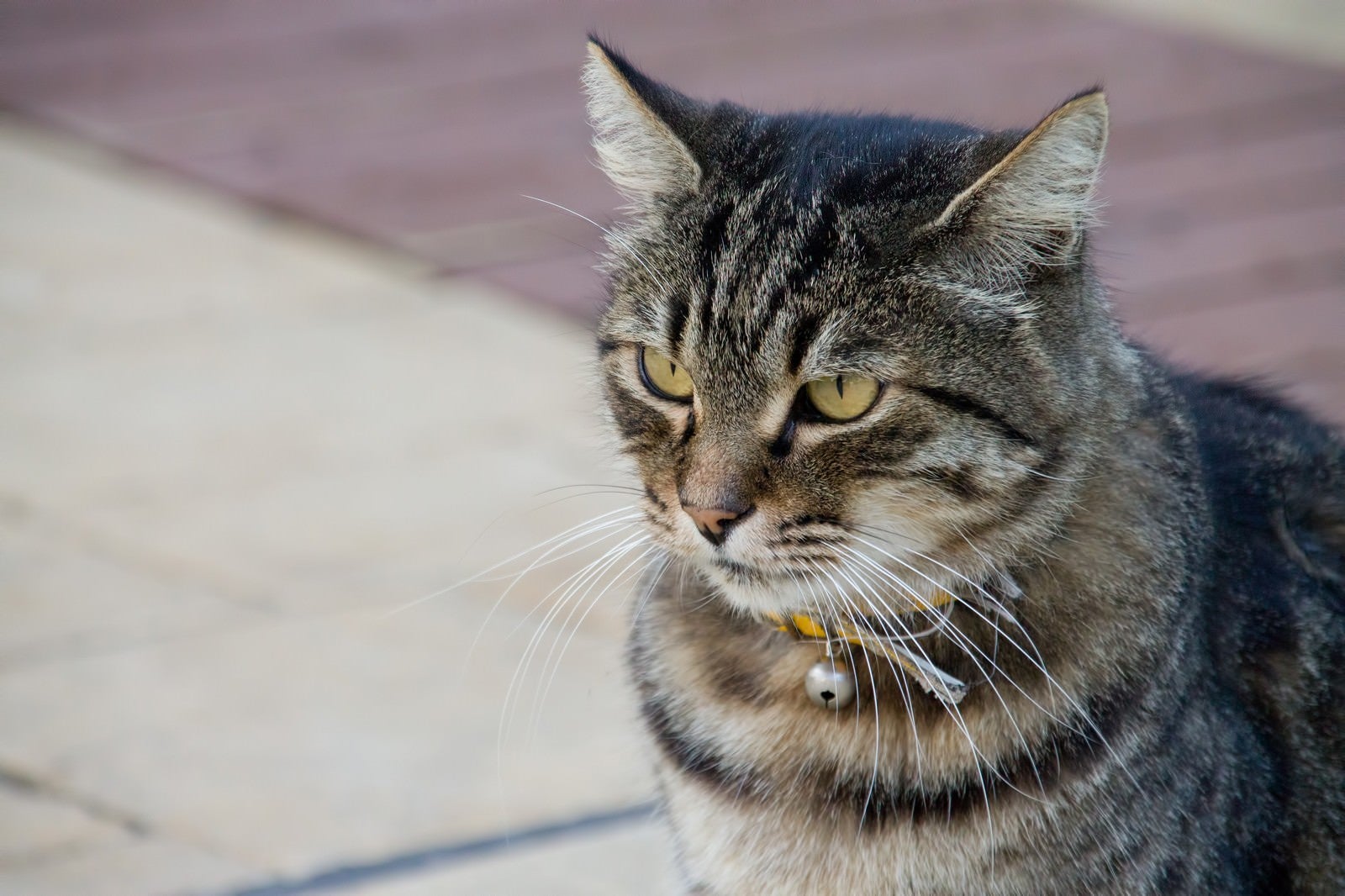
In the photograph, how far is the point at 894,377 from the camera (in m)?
1.80

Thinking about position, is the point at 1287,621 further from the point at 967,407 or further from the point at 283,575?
the point at 283,575

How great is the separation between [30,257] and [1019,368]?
3.33 metres

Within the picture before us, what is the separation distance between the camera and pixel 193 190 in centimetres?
473

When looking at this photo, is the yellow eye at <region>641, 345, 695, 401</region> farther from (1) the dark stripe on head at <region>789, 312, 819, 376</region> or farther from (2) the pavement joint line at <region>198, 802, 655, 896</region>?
(2) the pavement joint line at <region>198, 802, 655, 896</region>

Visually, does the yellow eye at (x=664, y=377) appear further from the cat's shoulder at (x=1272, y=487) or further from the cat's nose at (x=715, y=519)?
the cat's shoulder at (x=1272, y=487)

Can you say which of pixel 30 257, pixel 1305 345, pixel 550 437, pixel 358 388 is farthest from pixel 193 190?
pixel 1305 345

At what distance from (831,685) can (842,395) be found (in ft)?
1.17

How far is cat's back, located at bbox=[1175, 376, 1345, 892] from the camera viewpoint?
6.38 feet

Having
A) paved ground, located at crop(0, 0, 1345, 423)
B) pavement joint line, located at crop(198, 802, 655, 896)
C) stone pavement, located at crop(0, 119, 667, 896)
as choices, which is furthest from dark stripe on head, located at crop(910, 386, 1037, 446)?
paved ground, located at crop(0, 0, 1345, 423)

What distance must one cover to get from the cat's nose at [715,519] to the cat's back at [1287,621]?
60 cm

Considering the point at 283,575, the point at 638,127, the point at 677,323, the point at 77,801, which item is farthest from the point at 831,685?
the point at 283,575

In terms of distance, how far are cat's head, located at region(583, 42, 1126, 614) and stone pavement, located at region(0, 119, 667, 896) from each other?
56 centimetres

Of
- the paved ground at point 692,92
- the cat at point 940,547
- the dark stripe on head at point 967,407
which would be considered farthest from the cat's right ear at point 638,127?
the paved ground at point 692,92

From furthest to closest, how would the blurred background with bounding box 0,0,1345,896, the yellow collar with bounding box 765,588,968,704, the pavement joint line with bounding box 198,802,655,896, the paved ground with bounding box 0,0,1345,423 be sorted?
the paved ground with bounding box 0,0,1345,423, the blurred background with bounding box 0,0,1345,896, the pavement joint line with bounding box 198,802,655,896, the yellow collar with bounding box 765,588,968,704
